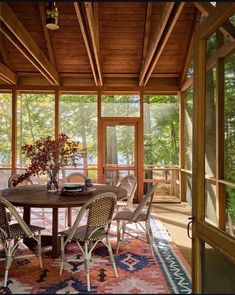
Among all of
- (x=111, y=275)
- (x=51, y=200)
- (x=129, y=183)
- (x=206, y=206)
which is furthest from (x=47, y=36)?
(x=206, y=206)

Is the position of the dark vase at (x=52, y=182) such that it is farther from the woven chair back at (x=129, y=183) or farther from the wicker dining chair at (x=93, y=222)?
the woven chair back at (x=129, y=183)

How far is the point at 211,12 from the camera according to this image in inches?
79.4

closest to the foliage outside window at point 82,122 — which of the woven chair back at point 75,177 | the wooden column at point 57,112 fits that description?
the wooden column at point 57,112

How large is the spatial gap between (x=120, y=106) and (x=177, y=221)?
329cm

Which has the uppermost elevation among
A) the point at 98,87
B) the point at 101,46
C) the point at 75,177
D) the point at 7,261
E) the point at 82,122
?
the point at 101,46

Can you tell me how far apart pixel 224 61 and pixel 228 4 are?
159cm

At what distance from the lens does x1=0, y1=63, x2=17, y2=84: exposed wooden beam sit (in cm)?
621

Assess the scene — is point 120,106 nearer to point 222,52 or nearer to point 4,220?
point 222,52

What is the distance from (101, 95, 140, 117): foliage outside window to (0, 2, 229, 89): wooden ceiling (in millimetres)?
340

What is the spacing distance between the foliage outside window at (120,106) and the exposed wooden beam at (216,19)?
5103mm

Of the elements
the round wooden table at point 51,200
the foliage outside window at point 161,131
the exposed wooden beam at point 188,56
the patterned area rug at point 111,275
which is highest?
the exposed wooden beam at point 188,56

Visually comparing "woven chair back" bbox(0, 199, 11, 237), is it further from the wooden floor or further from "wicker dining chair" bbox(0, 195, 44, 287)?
the wooden floor

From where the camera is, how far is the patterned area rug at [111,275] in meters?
2.61

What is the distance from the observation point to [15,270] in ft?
10.1
